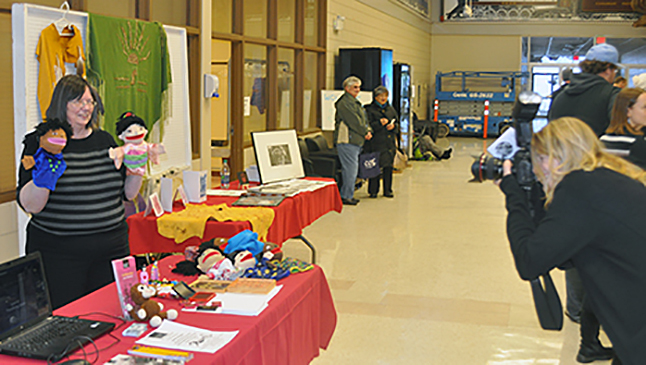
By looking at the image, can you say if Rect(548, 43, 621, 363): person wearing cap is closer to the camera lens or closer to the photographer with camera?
the camera lens

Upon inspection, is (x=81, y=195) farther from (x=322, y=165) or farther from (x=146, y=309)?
(x=322, y=165)

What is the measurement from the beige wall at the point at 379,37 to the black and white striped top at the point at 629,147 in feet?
24.1

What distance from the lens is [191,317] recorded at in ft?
7.76

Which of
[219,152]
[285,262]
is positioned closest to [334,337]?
[285,262]

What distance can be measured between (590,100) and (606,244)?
2.45m

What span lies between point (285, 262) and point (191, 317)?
72 centimetres

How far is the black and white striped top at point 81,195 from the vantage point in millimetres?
2832

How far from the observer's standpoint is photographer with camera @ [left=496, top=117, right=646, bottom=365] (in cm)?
197

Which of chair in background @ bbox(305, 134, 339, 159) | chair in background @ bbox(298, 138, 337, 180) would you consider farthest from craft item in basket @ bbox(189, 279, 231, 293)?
chair in background @ bbox(305, 134, 339, 159)

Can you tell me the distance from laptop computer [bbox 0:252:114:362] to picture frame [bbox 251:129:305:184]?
3160 millimetres

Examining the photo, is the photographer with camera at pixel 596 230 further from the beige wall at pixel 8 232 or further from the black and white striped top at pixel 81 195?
the beige wall at pixel 8 232

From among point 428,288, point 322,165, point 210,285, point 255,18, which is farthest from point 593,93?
point 255,18

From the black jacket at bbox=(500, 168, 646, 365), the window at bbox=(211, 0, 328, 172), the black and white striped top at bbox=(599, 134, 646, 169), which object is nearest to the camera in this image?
the black jacket at bbox=(500, 168, 646, 365)

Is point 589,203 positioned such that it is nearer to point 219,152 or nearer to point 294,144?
point 294,144
